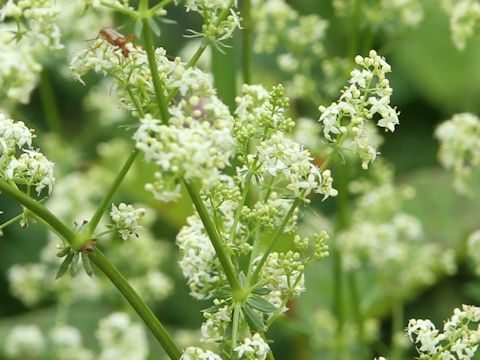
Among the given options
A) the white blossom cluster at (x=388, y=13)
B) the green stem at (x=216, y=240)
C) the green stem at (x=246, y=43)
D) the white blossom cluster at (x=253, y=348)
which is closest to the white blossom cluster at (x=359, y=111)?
the green stem at (x=216, y=240)

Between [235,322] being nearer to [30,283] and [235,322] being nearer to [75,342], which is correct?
[75,342]

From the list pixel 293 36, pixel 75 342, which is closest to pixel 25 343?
pixel 75 342

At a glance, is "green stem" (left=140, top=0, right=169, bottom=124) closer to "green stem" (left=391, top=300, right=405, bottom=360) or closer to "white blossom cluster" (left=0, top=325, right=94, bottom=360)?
"green stem" (left=391, top=300, right=405, bottom=360)

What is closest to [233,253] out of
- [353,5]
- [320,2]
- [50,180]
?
[50,180]

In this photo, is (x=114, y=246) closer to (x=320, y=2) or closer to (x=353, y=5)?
(x=353, y=5)

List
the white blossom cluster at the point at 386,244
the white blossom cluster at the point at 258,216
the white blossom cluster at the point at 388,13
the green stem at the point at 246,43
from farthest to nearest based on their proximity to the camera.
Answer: the white blossom cluster at the point at 386,244
the white blossom cluster at the point at 388,13
the green stem at the point at 246,43
the white blossom cluster at the point at 258,216

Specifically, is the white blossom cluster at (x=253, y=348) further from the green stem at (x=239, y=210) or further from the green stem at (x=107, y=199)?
the green stem at (x=107, y=199)
